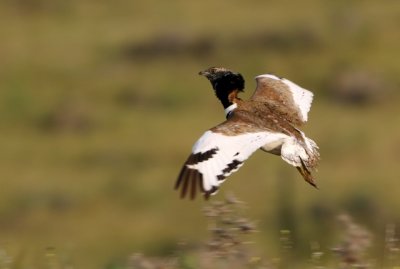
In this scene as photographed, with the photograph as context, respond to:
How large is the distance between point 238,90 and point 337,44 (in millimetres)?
17623

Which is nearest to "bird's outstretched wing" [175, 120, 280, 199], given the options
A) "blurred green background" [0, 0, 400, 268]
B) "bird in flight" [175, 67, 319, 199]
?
"bird in flight" [175, 67, 319, 199]

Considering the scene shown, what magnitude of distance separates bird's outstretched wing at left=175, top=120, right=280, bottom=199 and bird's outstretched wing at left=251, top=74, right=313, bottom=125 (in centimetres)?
111

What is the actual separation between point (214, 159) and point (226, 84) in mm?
1458

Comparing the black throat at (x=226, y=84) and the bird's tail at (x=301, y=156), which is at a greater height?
the black throat at (x=226, y=84)

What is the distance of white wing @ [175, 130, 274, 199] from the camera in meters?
6.46

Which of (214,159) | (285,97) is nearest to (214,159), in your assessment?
(214,159)

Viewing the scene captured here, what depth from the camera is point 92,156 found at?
2227 cm

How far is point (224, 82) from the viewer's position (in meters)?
8.09

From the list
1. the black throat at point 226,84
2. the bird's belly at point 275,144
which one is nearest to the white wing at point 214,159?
the bird's belly at point 275,144

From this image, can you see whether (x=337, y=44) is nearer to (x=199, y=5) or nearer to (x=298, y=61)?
(x=298, y=61)

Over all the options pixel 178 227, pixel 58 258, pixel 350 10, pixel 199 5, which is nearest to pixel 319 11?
pixel 350 10

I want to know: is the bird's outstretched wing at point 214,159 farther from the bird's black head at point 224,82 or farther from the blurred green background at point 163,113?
the blurred green background at point 163,113

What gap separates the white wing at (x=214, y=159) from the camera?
6457 millimetres

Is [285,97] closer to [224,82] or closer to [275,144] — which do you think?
[224,82]
